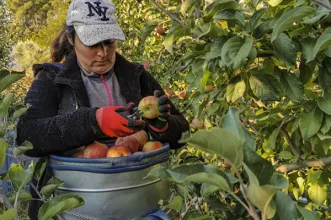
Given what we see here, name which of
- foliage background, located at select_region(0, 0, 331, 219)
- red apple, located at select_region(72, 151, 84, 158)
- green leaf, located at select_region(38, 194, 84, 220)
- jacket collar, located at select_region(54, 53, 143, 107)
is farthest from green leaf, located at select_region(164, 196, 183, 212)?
jacket collar, located at select_region(54, 53, 143, 107)

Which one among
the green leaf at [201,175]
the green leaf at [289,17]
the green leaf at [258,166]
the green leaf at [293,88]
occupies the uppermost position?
the green leaf at [289,17]

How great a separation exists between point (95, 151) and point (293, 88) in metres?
0.55

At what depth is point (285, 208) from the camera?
584 millimetres

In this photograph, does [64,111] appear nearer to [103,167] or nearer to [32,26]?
[103,167]

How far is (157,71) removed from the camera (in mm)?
3232

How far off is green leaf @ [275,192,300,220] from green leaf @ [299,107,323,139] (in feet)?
1.36

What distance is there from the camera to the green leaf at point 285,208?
583 millimetres

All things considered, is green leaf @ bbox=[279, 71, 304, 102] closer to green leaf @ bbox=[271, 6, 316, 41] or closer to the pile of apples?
green leaf @ bbox=[271, 6, 316, 41]

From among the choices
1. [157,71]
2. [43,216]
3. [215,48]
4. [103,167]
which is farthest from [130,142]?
[157,71]

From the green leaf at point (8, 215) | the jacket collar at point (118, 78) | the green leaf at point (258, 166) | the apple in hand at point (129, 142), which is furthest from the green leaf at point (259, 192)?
the jacket collar at point (118, 78)

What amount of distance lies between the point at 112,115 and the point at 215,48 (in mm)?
382

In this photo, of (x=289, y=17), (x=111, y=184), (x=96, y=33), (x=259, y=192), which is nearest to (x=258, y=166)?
(x=259, y=192)

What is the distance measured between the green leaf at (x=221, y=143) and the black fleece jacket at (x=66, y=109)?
0.81 meters

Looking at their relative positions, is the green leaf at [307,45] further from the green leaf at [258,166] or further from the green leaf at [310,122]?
the green leaf at [258,166]
